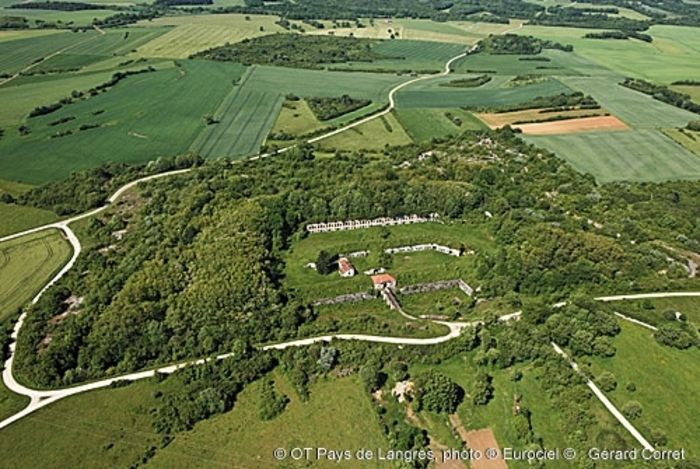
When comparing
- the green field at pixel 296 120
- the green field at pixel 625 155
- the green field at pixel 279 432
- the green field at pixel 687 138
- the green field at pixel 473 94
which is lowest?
the green field at pixel 296 120

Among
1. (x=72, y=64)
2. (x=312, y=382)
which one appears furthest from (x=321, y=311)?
(x=72, y=64)

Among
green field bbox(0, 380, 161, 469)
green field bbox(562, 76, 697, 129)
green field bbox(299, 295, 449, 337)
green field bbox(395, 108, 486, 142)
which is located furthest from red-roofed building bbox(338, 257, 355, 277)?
green field bbox(562, 76, 697, 129)

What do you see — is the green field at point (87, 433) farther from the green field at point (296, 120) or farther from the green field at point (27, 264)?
the green field at point (296, 120)

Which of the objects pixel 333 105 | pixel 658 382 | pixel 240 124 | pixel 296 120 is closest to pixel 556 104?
pixel 333 105

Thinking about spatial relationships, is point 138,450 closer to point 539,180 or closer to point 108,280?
point 108,280

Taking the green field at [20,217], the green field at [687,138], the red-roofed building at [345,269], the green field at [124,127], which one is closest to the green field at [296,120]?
the green field at [124,127]

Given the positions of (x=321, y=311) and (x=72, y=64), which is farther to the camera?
(x=72, y=64)

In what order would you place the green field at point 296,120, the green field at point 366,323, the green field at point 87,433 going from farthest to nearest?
the green field at point 296,120 < the green field at point 366,323 < the green field at point 87,433

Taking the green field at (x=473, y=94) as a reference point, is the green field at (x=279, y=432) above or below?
below
